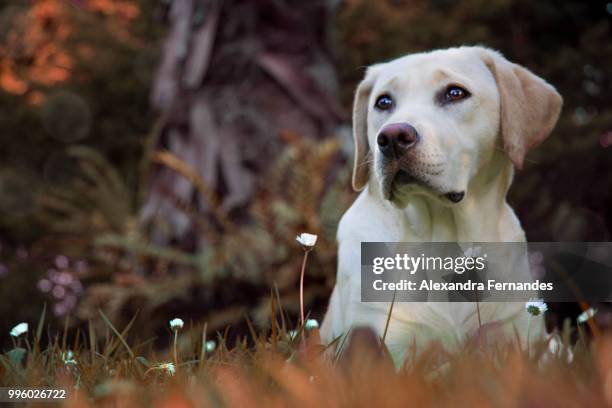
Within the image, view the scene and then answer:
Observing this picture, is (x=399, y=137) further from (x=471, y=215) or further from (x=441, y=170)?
(x=471, y=215)

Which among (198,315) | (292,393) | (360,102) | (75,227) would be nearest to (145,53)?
(75,227)

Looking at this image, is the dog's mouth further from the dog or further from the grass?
the grass

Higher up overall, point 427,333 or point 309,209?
point 309,209

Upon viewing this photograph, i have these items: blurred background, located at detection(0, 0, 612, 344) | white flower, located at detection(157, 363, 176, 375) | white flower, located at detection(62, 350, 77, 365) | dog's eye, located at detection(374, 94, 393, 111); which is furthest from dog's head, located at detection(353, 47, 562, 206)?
blurred background, located at detection(0, 0, 612, 344)

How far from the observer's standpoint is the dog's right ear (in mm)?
2688

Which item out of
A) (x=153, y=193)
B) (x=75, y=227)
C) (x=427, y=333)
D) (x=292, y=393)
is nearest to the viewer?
(x=292, y=393)

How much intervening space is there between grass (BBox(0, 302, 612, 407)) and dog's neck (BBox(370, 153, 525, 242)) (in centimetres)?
49

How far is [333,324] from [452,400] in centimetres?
127

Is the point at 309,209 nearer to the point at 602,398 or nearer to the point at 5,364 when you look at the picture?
the point at 5,364

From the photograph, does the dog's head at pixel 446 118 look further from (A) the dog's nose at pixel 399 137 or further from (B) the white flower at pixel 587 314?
(B) the white flower at pixel 587 314

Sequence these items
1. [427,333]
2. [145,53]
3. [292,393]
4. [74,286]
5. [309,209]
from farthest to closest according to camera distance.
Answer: [145,53] < [74,286] < [309,209] < [427,333] < [292,393]

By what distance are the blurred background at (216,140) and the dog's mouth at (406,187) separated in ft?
5.96

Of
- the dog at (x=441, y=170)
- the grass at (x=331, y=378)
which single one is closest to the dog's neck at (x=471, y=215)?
the dog at (x=441, y=170)

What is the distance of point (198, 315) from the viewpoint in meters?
5.64
